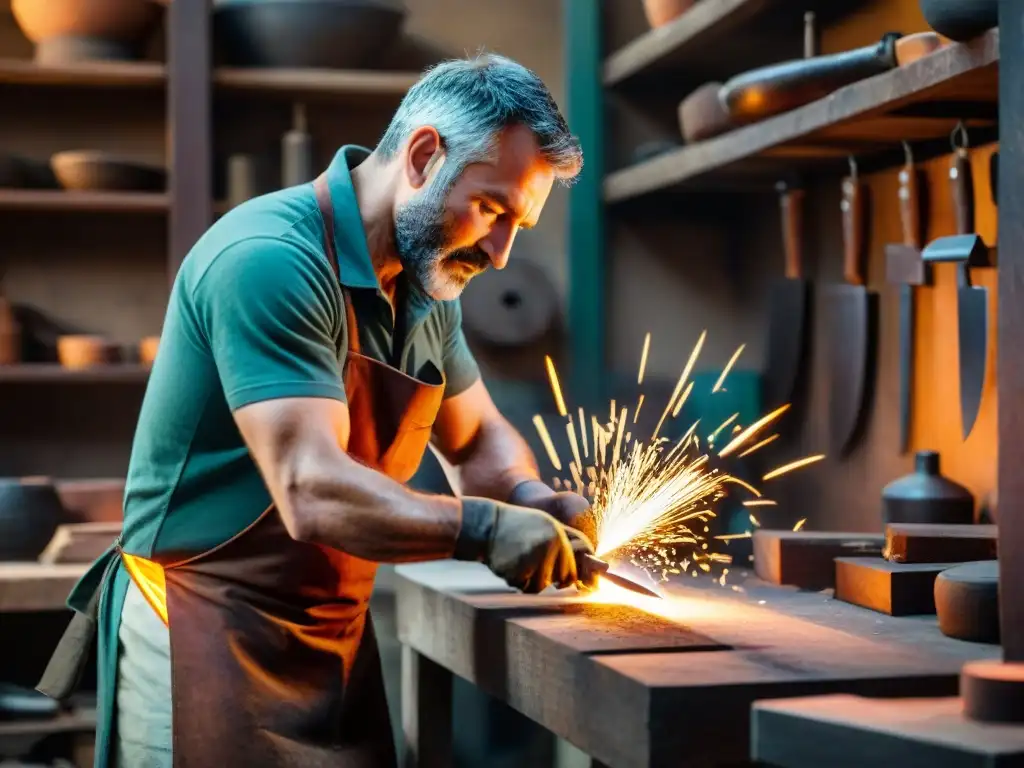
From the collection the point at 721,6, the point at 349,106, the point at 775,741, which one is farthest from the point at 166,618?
the point at 349,106

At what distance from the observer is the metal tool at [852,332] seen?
10.4 feet

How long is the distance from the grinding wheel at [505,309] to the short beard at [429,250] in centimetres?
183

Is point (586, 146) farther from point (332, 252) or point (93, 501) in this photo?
point (332, 252)

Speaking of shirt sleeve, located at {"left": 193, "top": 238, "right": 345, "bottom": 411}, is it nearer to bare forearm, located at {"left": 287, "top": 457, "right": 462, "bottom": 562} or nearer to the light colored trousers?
bare forearm, located at {"left": 287, "top": 457, "right": 462, "bottom": 562}

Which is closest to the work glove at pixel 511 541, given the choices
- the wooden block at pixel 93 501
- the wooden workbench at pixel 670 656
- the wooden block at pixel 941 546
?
the wooden workbench at pixel 670 656

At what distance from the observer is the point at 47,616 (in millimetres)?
4121

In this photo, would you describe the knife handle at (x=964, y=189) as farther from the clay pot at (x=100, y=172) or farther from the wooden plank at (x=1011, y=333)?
the clay pot at (x=100, y=172)

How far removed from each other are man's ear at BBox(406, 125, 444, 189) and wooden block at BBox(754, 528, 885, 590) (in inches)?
40.7

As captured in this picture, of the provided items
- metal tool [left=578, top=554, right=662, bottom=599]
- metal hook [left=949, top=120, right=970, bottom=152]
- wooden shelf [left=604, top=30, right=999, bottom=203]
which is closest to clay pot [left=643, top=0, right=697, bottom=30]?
wooden shelf [left=604, top=30, right=999, bottom=203]

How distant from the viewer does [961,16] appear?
6.82 feet

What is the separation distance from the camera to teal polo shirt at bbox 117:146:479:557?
188 centimetres

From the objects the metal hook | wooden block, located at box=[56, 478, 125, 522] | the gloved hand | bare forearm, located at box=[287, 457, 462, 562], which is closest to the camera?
bare forearm, located at box=[287, 457, 462, 562]

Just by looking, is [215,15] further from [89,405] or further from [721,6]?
[721,6]

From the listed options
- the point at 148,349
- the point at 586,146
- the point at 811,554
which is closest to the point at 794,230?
the point at 586,146
